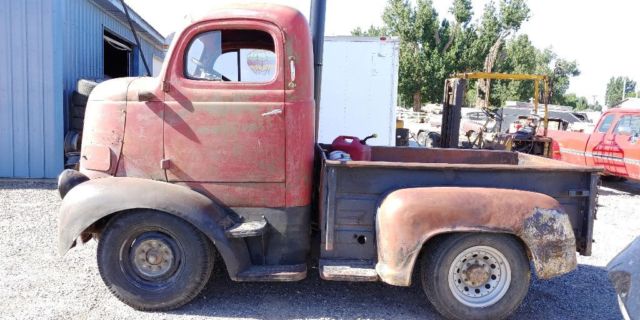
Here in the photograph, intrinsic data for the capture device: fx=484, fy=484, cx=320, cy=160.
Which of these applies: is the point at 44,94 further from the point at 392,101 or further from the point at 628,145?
the point at 628,145

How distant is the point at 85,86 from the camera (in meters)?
8.65

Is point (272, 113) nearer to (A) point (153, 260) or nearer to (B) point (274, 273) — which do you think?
(B) point (274, 273)

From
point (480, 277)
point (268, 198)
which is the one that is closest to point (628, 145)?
point (480, 277)

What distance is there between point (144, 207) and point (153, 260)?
48cm

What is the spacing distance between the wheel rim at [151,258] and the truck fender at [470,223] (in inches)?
65.6

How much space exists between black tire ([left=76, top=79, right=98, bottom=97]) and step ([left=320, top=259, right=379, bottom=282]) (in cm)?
651

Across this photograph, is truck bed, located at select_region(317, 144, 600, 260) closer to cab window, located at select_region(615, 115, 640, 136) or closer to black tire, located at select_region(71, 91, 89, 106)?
black tire, located at select_region(71, 91, 89, 106)

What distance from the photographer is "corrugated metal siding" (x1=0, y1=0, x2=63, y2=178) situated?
834cm

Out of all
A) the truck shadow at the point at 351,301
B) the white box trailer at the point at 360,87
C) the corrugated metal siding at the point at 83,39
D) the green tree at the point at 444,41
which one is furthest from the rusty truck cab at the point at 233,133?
the green tree at the point at 444,41

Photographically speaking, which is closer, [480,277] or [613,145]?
[480,277]

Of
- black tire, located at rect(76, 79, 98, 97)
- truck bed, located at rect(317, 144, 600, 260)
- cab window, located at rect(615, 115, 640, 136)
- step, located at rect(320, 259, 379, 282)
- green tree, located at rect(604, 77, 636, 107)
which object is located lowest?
step, located at rect(320, 259, 379, 282)

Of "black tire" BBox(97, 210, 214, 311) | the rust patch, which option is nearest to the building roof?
"black tire" BBox(97, 210, 214, 311)

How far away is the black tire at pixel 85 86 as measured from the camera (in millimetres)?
8562

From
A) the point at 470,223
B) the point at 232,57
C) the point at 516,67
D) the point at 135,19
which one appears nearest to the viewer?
the point at 470,223
